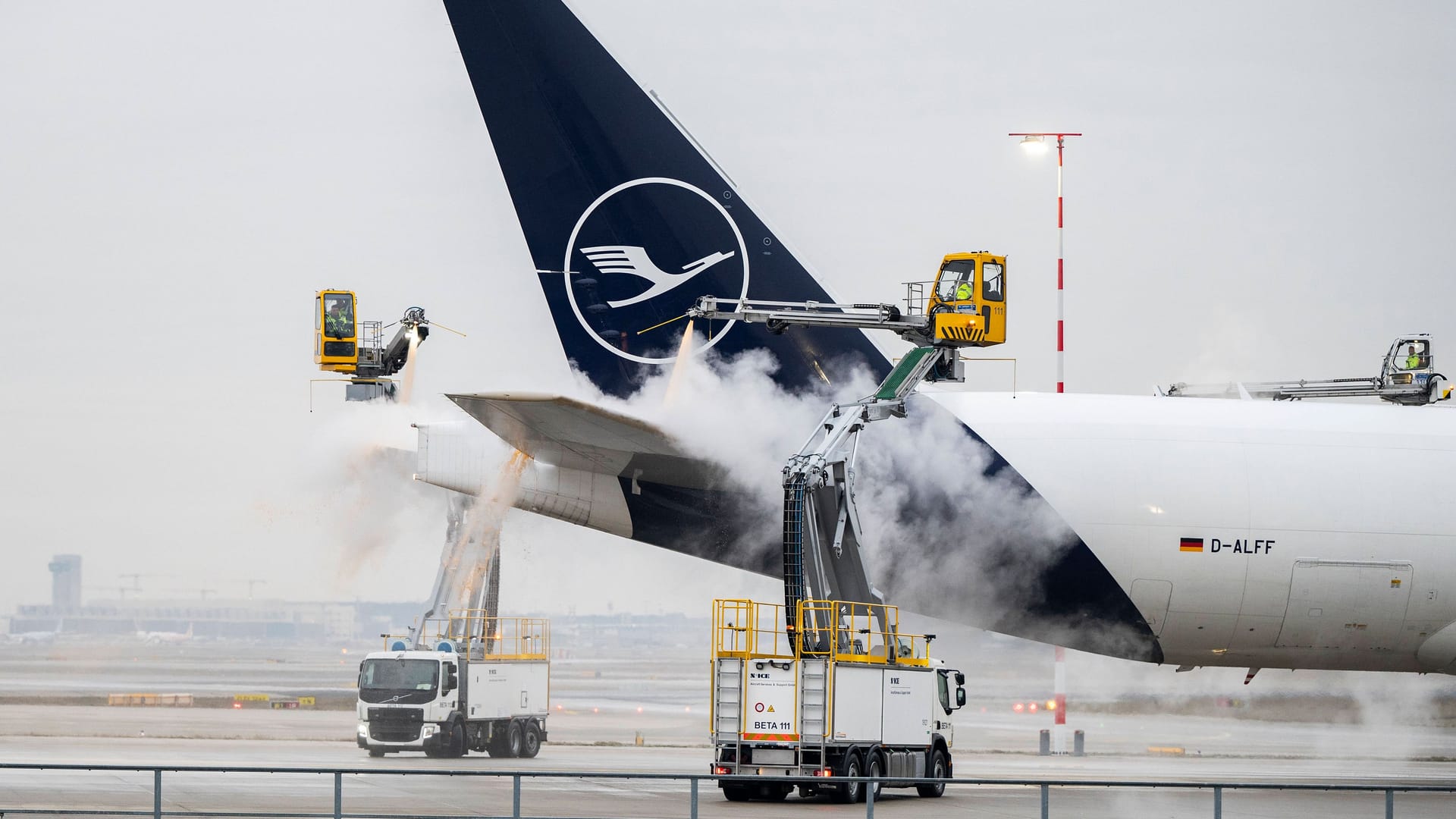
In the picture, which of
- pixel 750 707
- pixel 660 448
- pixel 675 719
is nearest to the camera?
pixel 750 707

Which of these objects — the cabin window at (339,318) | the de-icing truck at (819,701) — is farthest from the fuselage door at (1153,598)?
the cabin window at (339,318)

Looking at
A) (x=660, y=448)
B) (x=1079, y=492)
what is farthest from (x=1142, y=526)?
(x=660, y=448)

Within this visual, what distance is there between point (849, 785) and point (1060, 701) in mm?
12633

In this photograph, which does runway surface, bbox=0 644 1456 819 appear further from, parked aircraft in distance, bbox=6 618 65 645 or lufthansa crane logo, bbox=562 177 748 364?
parked aircraft in distance, bbox=6 618 65 645

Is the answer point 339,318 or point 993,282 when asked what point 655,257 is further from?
point 339,318

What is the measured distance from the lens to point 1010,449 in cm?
2283

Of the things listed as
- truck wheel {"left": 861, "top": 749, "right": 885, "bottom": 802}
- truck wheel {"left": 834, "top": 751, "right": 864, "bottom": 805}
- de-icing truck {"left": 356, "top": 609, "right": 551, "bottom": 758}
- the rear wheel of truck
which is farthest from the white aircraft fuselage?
de-icing truck {"left": 356, "top": 609, "right": 551, "bottom": 758}

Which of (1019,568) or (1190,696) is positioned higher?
(1019,568)

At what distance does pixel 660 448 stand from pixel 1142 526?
281 inches

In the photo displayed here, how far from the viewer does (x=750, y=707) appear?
19.7 m

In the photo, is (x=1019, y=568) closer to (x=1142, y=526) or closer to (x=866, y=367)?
(x=1142, y=526)

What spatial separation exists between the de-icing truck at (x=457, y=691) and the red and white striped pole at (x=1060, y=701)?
969 centimetres

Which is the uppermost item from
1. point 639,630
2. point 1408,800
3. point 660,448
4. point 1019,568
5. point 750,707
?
point 660,448

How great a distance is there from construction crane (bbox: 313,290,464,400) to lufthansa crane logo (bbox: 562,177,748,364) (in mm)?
7344
